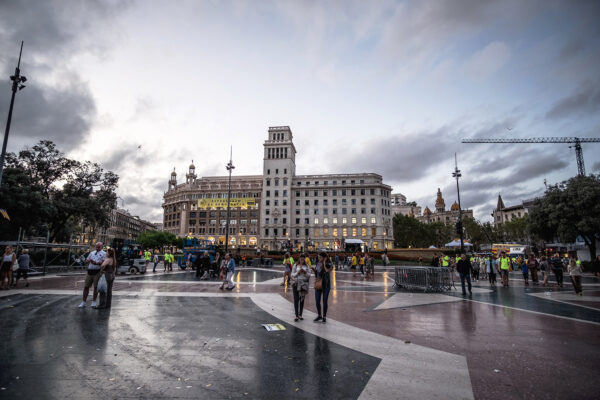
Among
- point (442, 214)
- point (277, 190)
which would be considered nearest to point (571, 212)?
point (277, 190)

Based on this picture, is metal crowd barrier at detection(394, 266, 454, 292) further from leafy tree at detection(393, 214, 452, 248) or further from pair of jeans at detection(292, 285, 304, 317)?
leafy tree at detection(393, 214, 452, 248)

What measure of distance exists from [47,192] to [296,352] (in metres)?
42.0

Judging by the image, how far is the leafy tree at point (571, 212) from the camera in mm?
34191

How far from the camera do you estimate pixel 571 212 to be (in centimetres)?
3578

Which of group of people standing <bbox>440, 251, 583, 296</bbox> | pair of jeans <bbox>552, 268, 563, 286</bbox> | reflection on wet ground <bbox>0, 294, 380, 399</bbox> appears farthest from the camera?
Answer: pair of jeans <bbox>552, 268, 563, 286</bbox>

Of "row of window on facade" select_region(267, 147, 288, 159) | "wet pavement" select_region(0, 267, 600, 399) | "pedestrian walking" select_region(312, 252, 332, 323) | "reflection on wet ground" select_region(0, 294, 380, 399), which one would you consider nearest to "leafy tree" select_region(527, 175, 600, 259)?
"wet pavement" select_region(0, 267, 600, 399)

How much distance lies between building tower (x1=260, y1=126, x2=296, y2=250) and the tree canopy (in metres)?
51.0

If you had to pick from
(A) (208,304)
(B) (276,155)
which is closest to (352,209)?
(B) (276,155)

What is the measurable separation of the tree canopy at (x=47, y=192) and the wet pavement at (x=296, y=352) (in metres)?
25.4

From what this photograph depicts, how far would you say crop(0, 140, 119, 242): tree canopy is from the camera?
29.0m

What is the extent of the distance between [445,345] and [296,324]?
11.7 feet

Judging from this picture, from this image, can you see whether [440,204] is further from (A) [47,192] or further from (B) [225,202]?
(A) [47,192]

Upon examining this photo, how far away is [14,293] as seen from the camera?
12516mm

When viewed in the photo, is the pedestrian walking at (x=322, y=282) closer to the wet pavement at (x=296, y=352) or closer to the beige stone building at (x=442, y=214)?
the wet pavement at (x=296, y=352)
